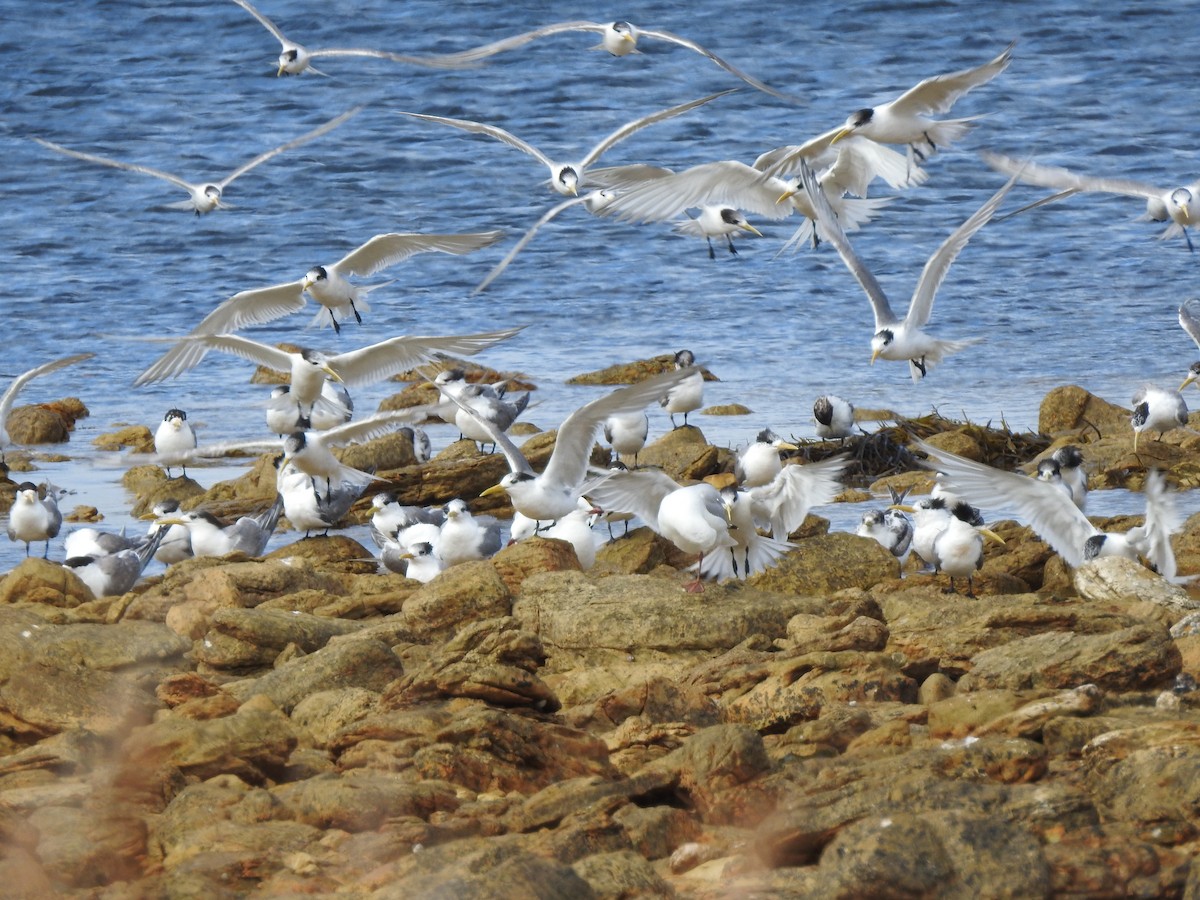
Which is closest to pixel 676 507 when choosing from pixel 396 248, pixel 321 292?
pixel 321 292

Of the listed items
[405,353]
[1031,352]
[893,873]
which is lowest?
[1031,352]

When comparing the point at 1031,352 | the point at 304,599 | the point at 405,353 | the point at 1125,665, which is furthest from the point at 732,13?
the point at 1125,665

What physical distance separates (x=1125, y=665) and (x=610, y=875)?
7.69ft

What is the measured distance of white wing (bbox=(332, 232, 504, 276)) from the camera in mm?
12383

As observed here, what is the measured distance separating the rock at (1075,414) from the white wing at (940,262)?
6.64 ft

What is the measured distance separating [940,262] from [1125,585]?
3.58m

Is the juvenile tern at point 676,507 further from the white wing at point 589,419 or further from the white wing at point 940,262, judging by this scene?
the white wing at point 940,262

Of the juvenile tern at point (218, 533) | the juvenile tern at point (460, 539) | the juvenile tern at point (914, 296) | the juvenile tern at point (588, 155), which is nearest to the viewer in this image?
the juvenile tern at point (460, 539)

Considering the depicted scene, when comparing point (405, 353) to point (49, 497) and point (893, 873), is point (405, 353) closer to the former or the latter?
point (49, 497)

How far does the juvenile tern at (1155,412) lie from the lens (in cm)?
1172

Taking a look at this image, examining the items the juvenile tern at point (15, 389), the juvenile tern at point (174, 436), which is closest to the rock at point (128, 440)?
the juvenile tern at point (15, 389)

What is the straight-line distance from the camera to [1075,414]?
42.4ft

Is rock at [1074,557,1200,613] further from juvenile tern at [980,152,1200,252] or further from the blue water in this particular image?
the blue water

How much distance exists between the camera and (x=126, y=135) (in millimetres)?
25391
